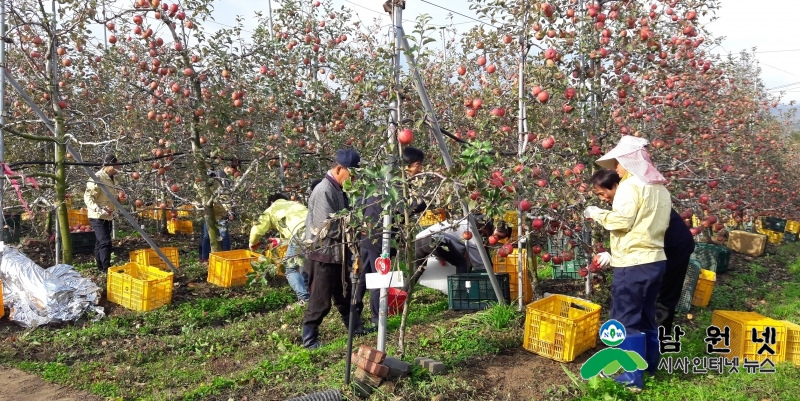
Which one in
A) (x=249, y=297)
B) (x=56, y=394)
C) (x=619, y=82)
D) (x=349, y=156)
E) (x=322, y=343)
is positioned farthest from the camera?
(x=249, y=297)

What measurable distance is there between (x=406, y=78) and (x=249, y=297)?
12.7 ft

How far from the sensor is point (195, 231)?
10289mm

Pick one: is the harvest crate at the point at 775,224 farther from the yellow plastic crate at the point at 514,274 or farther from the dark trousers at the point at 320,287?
the dark trousers at the point at 320,287

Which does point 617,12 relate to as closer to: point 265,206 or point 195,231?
point 265,206

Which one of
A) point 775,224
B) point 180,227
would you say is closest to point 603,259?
point 180,227

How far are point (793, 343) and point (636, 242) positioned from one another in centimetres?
183

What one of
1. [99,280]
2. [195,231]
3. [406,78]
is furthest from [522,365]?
[195,231]

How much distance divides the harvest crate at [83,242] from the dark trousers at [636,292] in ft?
25.4

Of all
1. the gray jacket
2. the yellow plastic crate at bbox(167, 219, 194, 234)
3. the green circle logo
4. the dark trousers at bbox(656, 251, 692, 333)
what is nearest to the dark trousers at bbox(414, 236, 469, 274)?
the gray jacket

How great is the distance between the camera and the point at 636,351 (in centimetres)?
350

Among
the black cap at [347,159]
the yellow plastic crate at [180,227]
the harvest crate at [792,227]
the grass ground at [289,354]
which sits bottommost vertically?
the grass ground at [289,354]

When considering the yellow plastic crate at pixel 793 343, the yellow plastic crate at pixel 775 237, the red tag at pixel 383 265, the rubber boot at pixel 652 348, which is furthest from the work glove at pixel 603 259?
the yellow plastic crate at pixel 775 237

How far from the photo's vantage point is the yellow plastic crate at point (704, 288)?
561 cm

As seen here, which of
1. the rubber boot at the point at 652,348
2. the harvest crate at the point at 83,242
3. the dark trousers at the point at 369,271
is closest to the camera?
the rubber boot at the point at 652,348
